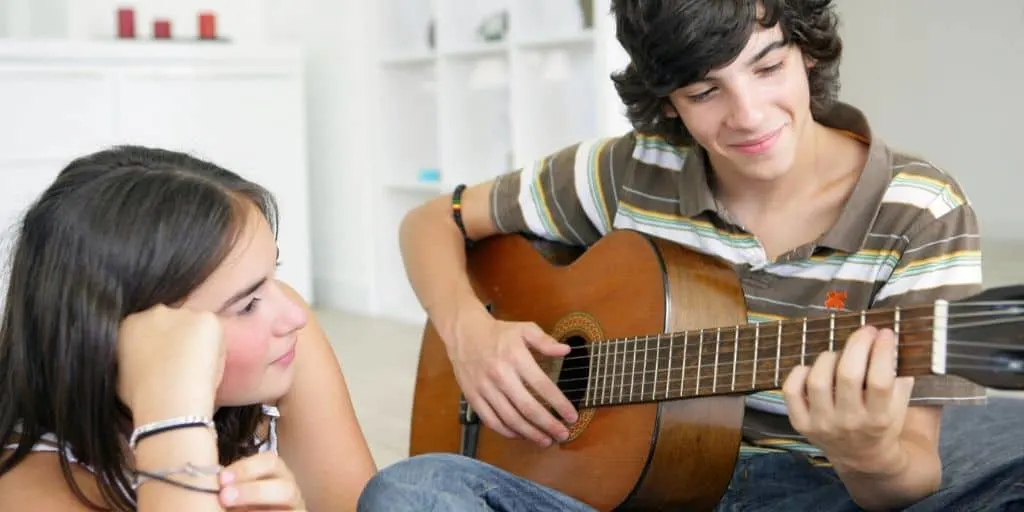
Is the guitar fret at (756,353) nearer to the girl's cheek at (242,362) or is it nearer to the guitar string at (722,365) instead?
the guitar string at (722,365)

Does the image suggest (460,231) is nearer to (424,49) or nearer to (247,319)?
(247,319)

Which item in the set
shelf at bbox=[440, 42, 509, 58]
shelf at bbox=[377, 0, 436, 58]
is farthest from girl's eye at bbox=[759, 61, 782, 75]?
shelf at bbox=[377, 0, 436, 58]

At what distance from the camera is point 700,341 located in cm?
119

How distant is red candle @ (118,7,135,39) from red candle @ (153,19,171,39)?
0.09 meters

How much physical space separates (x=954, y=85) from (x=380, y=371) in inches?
73.4

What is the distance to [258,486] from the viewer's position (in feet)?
3.29

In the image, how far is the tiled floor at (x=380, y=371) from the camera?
8.39ft

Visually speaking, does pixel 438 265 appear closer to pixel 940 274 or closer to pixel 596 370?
pixel 596 370

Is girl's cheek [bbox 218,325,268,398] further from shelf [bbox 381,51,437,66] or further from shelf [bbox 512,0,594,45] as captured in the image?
shelf [bbox 381,51,437,66]

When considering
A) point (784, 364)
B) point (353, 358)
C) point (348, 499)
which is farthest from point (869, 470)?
point (353, 358)

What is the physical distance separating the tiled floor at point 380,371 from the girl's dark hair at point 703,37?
127cm

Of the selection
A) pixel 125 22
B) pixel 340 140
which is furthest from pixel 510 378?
pixel 125 22

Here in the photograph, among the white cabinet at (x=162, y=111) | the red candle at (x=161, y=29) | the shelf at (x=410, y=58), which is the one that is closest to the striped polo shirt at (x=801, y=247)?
the white cabinet at (x=162, y=111)

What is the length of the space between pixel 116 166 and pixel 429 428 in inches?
27.8
